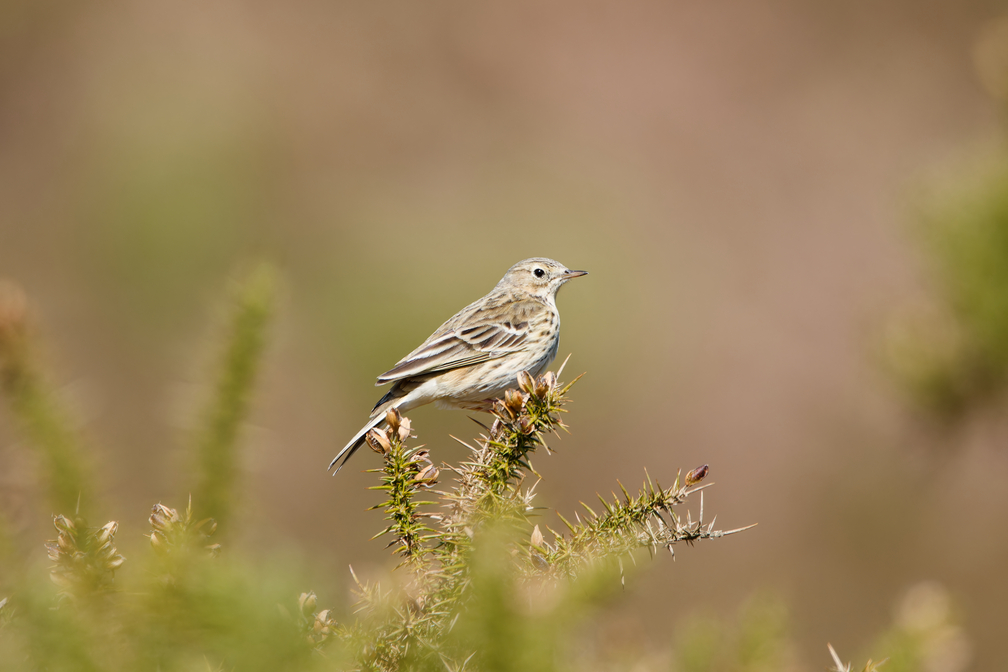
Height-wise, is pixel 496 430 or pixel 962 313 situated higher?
pixel 962 313

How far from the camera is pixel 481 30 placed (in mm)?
14750

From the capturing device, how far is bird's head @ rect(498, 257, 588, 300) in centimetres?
668

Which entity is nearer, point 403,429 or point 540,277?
point 403,429

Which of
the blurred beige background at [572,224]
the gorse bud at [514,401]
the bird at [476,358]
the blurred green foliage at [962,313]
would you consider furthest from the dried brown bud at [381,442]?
the blurred beige background at [572,224]

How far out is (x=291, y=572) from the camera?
90 centimetres

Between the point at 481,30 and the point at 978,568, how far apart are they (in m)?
12.2

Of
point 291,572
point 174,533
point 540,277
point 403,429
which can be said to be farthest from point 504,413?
point 540,277

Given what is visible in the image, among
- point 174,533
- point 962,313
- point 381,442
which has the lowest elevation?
point 174,533

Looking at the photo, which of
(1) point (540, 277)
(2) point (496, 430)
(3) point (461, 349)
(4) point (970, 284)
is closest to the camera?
(2) point (496, 430)

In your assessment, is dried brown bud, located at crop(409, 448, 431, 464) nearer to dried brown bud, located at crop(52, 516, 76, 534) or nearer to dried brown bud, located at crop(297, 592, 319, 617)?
dried brown bud, located at crop(297, 592, 319, 617)

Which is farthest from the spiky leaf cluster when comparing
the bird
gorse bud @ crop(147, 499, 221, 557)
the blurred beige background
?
the blurred beige background

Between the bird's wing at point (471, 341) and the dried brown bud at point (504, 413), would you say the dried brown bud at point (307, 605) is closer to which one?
the dried brown bud at point (504, 413)

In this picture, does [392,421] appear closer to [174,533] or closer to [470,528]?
[470,528]

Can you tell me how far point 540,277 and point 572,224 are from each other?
703cm
